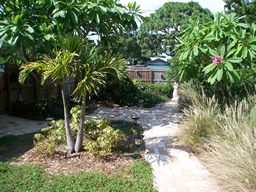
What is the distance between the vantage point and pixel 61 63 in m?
3.76

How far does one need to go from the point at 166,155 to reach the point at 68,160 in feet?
6.26

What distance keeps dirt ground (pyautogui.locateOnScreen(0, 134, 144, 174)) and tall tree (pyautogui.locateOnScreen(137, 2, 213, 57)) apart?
852 inches

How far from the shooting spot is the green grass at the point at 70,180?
315 centimetres

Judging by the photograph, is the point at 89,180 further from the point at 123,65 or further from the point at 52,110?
the point at 52,110

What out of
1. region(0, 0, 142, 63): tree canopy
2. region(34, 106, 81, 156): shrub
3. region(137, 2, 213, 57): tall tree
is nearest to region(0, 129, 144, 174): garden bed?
region(34, 106, 81, 156): shrub

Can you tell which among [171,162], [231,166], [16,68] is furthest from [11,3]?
[231,166]

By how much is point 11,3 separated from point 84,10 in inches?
105

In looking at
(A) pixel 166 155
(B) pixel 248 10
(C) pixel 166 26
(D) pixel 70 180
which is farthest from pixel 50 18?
(C) pixel 166 26

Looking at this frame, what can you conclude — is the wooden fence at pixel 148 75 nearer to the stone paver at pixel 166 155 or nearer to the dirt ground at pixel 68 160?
the stone paver at pixel 166 155

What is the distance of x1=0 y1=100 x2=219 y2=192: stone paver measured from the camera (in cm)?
330

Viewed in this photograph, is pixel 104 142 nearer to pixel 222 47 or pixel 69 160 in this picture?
pixel 69 160

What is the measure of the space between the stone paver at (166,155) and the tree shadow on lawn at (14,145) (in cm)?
52

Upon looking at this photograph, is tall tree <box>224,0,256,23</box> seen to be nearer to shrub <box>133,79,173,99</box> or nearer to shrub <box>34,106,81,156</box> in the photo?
shrub <box>133,79,173,99</box>

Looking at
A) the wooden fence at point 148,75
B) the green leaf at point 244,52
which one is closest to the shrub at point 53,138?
the green leaf at point 244,52
